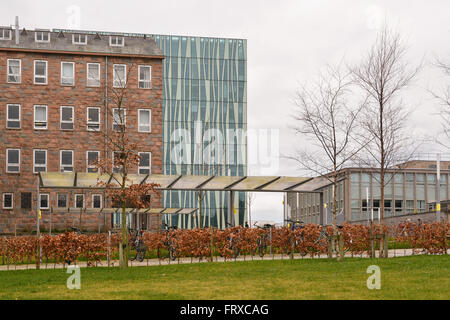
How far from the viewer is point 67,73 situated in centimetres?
5288

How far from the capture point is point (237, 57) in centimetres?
9006

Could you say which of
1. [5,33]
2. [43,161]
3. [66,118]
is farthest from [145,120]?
[5,33]

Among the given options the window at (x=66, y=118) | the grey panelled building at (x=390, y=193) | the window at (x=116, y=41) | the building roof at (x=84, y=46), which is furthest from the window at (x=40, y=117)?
the grey panelled building at (x=390, y=193)

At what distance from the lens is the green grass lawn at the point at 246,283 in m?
10.4

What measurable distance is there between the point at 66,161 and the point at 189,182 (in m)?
29.8

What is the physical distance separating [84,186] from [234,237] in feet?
19.4

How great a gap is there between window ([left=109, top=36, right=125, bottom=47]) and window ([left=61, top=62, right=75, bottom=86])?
3780 millimetres

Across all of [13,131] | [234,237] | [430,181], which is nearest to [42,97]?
[13,131]

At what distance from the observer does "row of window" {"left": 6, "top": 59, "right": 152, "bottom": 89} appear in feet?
170

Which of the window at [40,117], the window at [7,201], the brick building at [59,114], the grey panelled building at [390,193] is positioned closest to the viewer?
the window at [7,201]

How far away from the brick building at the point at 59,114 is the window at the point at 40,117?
0.08m

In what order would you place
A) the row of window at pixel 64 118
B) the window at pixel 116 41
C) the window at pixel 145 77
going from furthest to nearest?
the window at pixel 116 41, the window at pixel 145 77, the row of window at pixel 64 118

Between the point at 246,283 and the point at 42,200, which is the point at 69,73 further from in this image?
the point at 246,283

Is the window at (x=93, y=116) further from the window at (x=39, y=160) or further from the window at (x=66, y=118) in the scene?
the window at (x=39, y=160)
